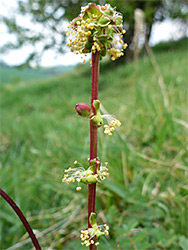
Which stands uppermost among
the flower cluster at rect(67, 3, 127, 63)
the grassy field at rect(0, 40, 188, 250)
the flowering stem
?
the flower cluster at rect(67, 3, 127, 63)

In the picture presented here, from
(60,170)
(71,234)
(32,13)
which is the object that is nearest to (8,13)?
(32,13)

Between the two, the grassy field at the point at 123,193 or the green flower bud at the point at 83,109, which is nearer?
the green flower bud at the point at 83,109

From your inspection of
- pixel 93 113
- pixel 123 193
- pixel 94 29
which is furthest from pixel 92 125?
pixel 123 193

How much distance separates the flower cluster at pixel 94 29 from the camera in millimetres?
495

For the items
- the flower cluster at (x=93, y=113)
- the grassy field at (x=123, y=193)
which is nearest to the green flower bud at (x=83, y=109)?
the flower cluster at (x=93, y=113)

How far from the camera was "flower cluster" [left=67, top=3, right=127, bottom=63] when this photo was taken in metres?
0.49

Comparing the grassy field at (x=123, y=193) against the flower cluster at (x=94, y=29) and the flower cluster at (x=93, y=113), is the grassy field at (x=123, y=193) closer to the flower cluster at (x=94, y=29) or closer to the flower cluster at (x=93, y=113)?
the flower cluster at (x=93, y=113)

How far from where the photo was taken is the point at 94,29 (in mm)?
505

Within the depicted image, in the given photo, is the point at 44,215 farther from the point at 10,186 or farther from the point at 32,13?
the point at 32,13

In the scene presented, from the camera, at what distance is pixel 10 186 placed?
1.63 m

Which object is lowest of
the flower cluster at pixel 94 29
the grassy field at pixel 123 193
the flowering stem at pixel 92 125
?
the grassy field at pixel 123 193

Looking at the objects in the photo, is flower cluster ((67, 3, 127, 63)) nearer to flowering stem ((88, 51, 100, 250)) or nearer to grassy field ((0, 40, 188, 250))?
flowering stem ((88, 51, 100, 250))

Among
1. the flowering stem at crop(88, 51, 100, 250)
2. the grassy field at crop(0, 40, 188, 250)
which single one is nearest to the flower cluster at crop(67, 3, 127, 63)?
the flowering stem at crop(88, 51, 100, 250)

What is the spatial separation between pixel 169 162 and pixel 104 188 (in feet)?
1.33
